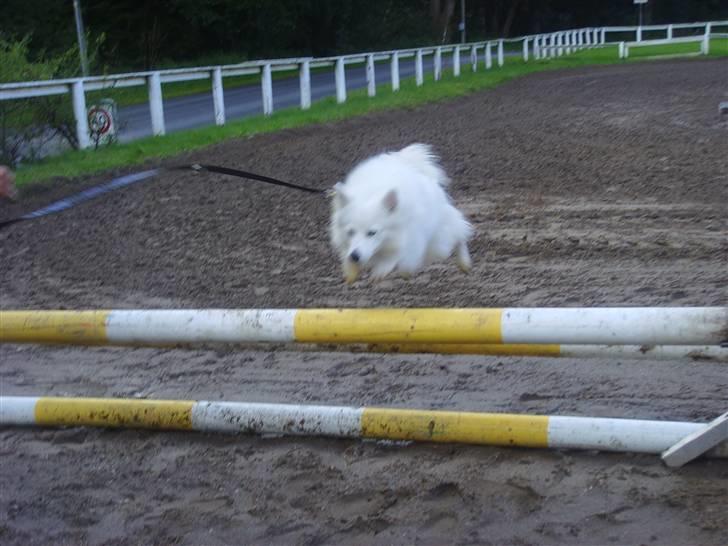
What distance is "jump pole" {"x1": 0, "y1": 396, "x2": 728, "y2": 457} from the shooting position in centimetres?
462

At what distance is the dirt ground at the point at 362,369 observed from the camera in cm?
425

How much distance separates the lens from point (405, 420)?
4836mm

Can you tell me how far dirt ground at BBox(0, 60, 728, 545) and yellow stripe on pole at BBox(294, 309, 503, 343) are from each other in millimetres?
734

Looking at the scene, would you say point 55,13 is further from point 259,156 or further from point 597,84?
point 259,156

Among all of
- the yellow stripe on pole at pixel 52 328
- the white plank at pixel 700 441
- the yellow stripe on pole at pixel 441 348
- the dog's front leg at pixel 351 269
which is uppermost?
the yellow stripe on pole at pixel 52 328

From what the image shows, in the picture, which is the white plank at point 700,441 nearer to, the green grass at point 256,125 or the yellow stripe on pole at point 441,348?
the yellow stripe on pole at point 441,348

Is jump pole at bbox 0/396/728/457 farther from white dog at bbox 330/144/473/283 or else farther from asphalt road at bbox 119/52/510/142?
asphalt road at bbox 119/52/510/142

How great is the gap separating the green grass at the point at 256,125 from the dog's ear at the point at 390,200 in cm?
844

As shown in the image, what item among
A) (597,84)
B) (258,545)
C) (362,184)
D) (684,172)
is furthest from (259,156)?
(597,84)

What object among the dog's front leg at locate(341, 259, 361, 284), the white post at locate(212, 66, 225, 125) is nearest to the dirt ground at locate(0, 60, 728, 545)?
the dog's front leg at locate(341, 259, 361, 284)

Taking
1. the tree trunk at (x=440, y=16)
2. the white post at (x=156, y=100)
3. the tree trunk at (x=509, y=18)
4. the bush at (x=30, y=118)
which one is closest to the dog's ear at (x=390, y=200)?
the bush at (x=30, y=118)

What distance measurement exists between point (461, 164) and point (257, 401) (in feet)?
23.9

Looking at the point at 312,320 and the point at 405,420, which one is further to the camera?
the point at 405,420

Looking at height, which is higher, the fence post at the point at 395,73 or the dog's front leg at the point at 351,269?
the dog's front leg at the point at 351,269
